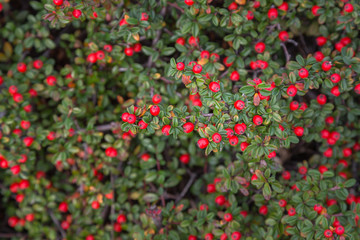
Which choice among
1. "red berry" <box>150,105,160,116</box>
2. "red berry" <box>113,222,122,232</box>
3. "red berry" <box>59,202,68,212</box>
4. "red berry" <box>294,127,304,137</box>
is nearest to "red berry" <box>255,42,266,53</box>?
"red berry" <box>294,127,304,137</box>

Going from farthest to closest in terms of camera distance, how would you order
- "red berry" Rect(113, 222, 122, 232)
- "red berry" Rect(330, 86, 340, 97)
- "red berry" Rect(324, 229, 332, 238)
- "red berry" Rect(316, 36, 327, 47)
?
1. "red berry" Rect(113, 222, 122, 232)
2. "red berry" Rect(316, 36, 327, 47)
3. "red berry" Rect(330, 86, 340, 97)
4. "red berry" Rect(324, 229, 332, 238)

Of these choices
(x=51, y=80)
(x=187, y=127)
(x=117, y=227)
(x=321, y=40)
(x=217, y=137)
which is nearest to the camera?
(x=217, y=137)

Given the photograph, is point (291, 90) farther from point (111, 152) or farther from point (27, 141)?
point (27, 141)

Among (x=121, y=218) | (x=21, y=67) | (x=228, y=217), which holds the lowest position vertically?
(x=121, y=218)

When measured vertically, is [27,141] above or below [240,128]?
below

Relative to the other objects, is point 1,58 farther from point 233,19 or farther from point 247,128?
point 247,128

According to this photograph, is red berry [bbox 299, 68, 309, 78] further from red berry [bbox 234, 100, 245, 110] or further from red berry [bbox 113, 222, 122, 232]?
red berry [bbox 113, 222, 122, 232]

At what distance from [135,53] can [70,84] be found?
0.70 m

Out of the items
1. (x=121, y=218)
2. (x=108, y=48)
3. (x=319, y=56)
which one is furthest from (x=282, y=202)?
(x=108, y=48)

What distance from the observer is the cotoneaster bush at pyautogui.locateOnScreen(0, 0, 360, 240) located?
7.55 ft

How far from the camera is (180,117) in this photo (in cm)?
211

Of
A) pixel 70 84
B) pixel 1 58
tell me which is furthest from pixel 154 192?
pixel 1 58

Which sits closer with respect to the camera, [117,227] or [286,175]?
[286,175]

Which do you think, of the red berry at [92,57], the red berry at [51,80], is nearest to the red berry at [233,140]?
the red berry at [92,57]
